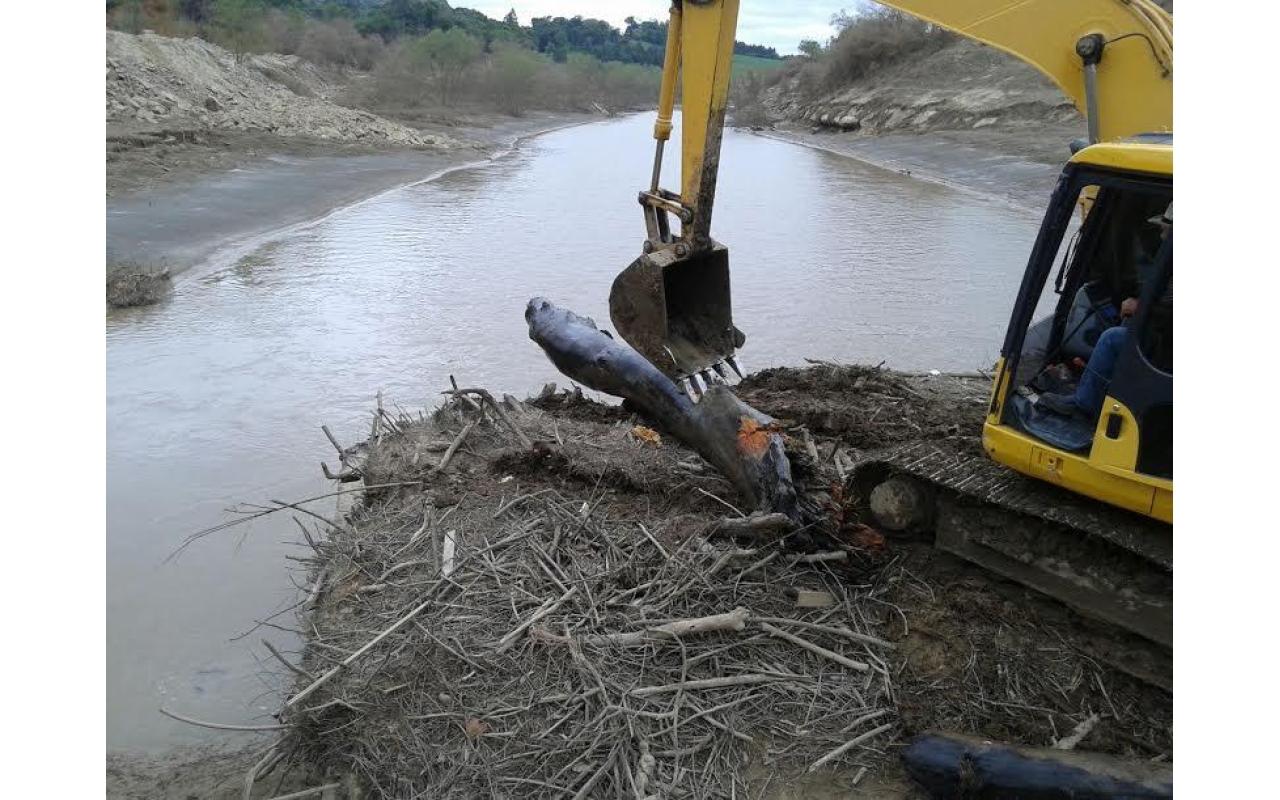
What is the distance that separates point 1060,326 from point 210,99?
29.8m

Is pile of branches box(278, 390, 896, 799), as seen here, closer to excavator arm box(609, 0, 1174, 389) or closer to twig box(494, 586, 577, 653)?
twig box(494, 586, 577, 653)

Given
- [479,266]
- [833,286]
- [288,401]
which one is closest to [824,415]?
[288,401]

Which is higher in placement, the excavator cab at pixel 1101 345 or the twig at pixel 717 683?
the excavator cab at pixel 1101 345

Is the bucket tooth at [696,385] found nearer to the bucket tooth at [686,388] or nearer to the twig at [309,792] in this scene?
the bucket tooth at [686,388]

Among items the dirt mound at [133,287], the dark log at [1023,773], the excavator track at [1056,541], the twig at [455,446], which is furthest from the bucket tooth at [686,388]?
the dirt mound at [133,287]

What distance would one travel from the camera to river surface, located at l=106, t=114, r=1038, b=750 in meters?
5.98

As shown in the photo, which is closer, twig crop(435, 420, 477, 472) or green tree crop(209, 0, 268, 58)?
twig crop(435, 420, 477, 472)

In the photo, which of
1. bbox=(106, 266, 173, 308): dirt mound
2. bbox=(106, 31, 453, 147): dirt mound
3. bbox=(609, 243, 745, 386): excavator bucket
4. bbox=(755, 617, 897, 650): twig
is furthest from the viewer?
bbox=(106, 31, 453, 147): dirt mound

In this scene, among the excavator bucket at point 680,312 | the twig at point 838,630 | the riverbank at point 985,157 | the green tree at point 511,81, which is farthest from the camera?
the green tree at point 511,81

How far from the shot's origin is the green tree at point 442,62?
4828 cm

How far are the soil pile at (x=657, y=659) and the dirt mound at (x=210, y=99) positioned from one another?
2338cm

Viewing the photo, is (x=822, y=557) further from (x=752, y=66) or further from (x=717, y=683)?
(x=752, y=66)

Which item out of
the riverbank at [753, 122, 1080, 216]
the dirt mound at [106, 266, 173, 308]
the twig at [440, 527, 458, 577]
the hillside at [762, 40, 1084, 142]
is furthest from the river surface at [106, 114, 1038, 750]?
the hillside at [762, 40, 1084, 142]

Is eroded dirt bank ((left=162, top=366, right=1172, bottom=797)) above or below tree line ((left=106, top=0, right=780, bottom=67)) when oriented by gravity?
below
